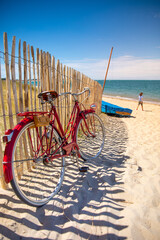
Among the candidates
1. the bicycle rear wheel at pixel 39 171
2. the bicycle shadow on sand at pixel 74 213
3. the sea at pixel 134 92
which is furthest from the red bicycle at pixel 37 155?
the sea at pixel 134 92

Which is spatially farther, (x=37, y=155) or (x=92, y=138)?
(x=92, y=138)

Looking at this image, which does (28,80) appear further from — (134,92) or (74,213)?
(134,92)

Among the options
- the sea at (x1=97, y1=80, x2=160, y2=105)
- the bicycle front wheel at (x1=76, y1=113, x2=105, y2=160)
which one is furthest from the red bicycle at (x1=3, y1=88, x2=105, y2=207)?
the sea at (x1=97, y1=80, x2=160, y2=105)

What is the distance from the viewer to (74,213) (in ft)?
5.80

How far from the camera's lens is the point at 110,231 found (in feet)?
5.11

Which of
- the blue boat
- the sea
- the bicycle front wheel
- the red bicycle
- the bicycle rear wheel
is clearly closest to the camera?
the red bicycle

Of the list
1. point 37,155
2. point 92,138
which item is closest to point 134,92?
point 92,138

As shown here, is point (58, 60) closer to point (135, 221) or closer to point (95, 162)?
point (95, 162)

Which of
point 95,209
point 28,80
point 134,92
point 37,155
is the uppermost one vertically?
point 134,92

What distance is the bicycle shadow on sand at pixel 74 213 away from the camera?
151 centimetres

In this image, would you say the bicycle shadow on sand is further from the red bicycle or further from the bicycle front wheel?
the bicycle front wheel

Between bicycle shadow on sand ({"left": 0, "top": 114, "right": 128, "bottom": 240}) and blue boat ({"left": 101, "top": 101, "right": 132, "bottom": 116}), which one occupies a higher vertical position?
blue boat ({"left": 101, "top": 101, "right": 132, "bottom": 116})

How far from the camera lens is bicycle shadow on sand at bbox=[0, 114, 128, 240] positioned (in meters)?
1.51

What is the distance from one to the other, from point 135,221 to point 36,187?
1398mm
